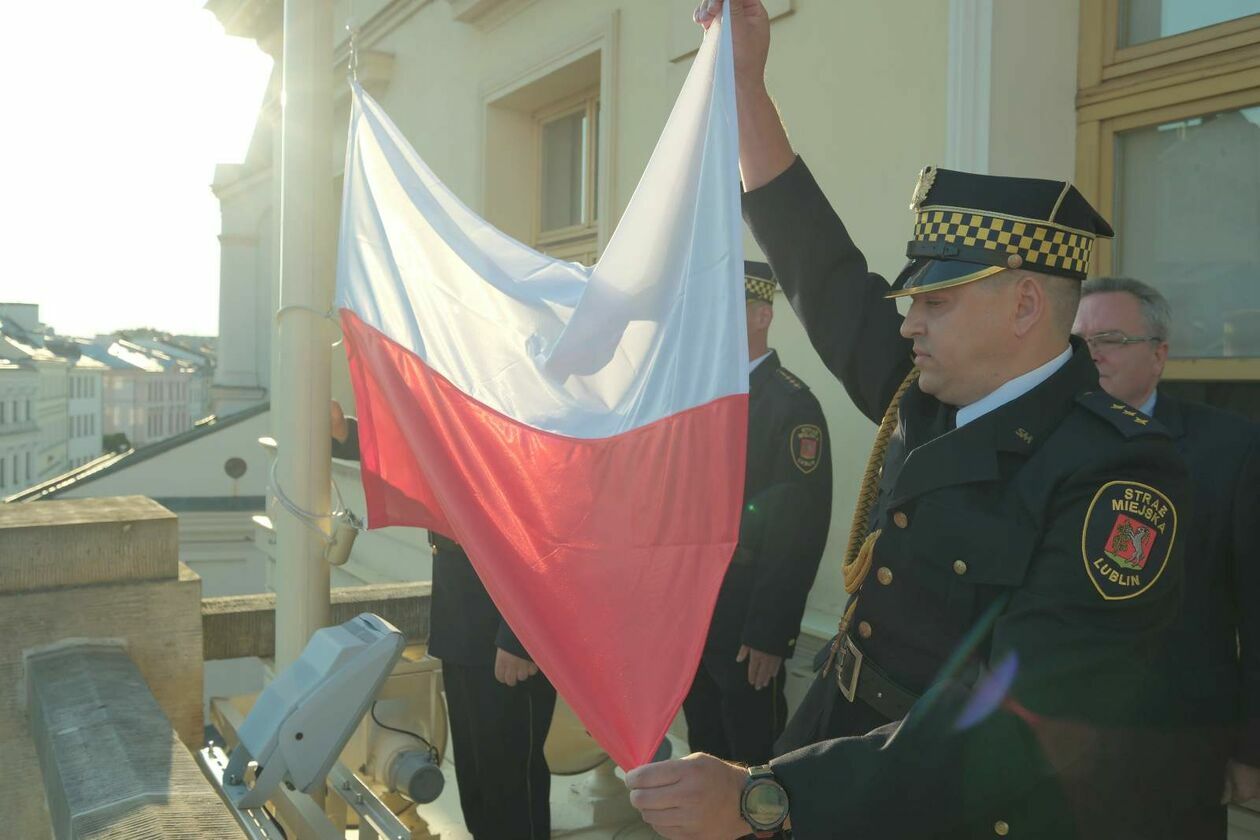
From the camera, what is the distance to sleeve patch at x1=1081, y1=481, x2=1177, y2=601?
1.36 m

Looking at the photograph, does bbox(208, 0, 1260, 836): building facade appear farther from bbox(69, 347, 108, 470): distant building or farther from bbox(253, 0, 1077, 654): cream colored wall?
bbox(69, 347, 108, 470): distant building

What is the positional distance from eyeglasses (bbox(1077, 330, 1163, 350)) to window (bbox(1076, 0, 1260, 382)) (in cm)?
72

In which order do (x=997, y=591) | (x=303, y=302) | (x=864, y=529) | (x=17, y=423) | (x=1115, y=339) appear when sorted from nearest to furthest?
1. (x=997, y=591)
2. (x=864, y=529)
3. (x=1115, y=339)
4. (x=303, y=302)
5. (x=17, y=423)

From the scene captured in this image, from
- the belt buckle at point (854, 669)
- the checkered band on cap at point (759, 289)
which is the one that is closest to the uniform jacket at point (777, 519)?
the checkered band on cap at point (759, 289)

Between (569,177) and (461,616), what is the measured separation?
4362 mm

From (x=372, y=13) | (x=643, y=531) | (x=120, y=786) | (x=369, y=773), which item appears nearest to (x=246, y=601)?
(x=369, y=773)

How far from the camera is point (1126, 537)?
1380mm

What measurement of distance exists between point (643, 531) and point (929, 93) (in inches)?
96.8

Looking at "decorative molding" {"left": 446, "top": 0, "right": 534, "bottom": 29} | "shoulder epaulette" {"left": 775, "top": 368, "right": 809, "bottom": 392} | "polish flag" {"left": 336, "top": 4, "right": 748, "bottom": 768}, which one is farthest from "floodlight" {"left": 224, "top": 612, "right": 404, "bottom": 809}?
"decorative molding" {"left": 446, "top": 0, "right": 534, "bottom": 29}

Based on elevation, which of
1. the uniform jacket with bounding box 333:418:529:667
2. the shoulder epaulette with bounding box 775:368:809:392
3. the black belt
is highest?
the shoulder epaulette with bounding box 775:368:809:392

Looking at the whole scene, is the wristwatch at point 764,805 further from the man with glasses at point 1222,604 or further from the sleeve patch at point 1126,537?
the man with glasses at point 1222,604

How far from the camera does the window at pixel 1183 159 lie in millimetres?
3094

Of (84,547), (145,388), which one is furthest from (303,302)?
(145,388)

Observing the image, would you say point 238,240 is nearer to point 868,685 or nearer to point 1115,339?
point 1115,339
